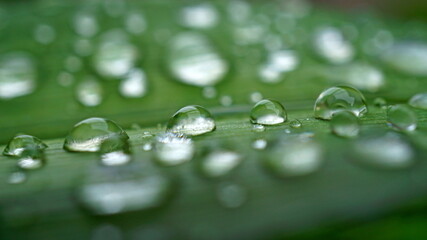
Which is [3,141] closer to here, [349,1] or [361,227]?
[361,227]

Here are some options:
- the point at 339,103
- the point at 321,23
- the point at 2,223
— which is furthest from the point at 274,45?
the point at 2,223

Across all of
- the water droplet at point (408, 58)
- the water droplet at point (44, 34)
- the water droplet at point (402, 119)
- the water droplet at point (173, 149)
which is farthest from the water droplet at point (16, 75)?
the water droplet at point (408, 58)

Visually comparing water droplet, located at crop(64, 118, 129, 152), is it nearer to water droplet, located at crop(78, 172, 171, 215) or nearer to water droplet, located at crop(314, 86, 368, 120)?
water droplet, located at crop(78, 172, 171, 215)

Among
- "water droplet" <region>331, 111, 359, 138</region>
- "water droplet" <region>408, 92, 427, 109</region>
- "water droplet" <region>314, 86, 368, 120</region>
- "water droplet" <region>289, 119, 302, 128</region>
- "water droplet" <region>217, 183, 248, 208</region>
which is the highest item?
"water droplet" <region>408, 92, 427, 109</region>

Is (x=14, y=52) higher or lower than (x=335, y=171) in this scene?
higher

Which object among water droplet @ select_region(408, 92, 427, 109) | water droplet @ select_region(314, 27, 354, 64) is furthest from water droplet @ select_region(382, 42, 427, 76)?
water droplet @ select_region(408, 92, 427, 109)

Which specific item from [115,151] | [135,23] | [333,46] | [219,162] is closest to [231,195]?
[219,162]

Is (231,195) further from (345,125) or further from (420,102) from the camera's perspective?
(420,102)
